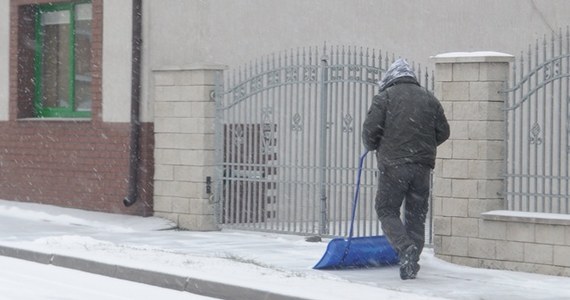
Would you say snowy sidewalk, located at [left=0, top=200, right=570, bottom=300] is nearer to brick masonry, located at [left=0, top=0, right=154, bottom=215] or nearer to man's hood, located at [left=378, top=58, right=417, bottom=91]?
brick masonry, located at [left=0, top=0, right=154, bottom=215]

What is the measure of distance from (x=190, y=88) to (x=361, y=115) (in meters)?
2.51

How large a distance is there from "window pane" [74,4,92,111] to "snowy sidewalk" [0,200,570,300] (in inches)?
85.9

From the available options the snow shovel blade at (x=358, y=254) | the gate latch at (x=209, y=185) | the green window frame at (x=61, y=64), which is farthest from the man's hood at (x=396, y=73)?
the green window frame at (x=61, y=64)

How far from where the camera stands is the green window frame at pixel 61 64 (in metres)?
17.6

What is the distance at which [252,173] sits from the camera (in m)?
15.4

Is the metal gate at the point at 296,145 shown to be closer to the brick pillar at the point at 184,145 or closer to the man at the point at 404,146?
the brick pillar at the point at 184,145

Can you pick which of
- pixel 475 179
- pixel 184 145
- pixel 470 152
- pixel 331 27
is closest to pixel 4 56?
pixel 184 145

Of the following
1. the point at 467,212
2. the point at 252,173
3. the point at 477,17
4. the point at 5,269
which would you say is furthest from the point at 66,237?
the point at 477,17

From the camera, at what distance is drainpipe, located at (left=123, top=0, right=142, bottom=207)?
1611 cm

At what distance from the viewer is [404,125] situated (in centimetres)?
1117

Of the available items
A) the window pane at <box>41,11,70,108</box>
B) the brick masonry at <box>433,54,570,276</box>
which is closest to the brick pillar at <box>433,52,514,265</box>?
the brick masonry at <box>433,54,570,276</box>

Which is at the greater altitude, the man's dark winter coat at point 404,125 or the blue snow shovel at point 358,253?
the man's dark winter coat at point 404,125

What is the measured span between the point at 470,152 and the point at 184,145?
4.48 metres

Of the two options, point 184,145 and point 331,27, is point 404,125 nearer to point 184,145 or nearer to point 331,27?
point 184,145
